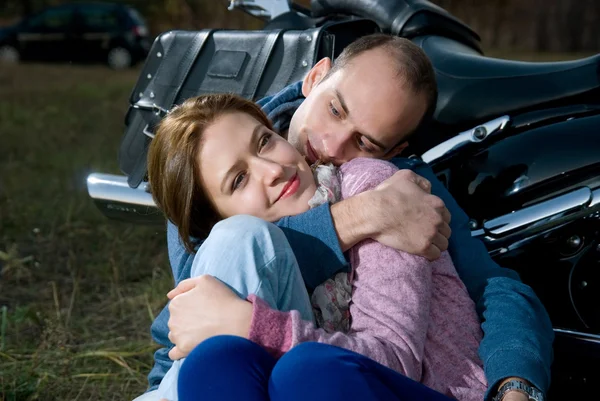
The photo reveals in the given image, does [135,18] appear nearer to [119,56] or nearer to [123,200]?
[119,56]

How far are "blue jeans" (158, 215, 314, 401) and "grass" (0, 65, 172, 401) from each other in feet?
4.07

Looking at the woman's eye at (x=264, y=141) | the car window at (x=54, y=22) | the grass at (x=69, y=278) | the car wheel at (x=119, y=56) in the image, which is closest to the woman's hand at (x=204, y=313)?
the woman's eye at (x=264, y=141)

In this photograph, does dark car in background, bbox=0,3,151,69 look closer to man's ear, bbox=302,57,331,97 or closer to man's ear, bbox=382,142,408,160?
man's ear, bbox=302,57,331,97

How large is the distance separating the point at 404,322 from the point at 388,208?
21cm

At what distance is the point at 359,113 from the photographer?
186cm

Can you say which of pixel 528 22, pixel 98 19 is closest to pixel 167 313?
pixel 528 22

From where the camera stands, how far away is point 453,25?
8.50 feet

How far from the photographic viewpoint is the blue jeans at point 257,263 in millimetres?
1557

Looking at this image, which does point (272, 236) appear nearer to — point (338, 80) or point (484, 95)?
point (338, 80)

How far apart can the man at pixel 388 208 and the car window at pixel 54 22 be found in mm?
12006

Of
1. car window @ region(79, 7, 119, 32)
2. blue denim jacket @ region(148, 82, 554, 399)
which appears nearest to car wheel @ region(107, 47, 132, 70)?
car window @ region(79, 7, 119, 32)

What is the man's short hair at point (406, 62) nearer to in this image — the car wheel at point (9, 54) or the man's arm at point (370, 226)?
the man's arm at point (370, 226)

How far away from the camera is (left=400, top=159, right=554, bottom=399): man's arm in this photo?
1.60m

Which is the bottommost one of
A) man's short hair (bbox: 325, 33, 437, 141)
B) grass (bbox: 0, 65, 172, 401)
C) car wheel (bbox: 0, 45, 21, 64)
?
car wheel (bbox: 0, 45, 21, 64)
